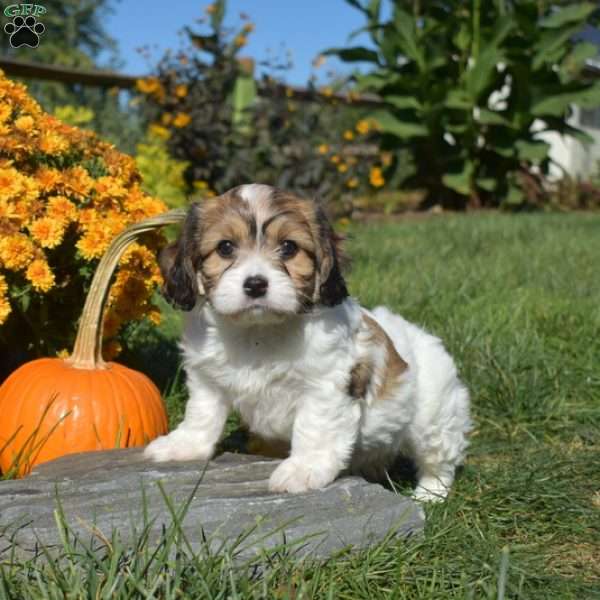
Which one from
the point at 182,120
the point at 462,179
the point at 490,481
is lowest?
the point at 490,481

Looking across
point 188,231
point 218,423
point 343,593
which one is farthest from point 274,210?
point 343,593

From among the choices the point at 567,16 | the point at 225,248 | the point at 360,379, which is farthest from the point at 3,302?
the point at 567,16

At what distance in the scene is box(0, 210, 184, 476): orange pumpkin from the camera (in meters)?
3.51

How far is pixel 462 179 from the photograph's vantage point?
14133mm

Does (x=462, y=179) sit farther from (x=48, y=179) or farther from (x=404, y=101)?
(x=48, y=179)

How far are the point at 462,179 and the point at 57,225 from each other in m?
11.3

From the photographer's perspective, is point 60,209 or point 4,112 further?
point 4,112

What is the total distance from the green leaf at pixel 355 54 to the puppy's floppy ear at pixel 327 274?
11.5 metres

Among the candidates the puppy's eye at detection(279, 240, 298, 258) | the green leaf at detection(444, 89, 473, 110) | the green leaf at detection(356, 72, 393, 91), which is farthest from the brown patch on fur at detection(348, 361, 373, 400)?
the green leaf at detection(356, 72, 393, 91)

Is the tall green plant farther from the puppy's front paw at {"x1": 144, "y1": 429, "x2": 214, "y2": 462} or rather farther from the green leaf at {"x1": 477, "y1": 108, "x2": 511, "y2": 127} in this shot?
the puppy's front paw at {"x1": 144, "y1": 429, "x2": 214, "y2": 462}

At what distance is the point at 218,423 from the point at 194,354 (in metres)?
0.31

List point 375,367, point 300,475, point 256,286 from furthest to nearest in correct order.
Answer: point 375,367 < point 300,475 < point 256,286

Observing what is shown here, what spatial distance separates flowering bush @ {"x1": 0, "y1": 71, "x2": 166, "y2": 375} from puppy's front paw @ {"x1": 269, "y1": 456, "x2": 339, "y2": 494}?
4.50 ft

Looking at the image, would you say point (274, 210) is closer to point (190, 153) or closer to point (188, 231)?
point (188, 231)
